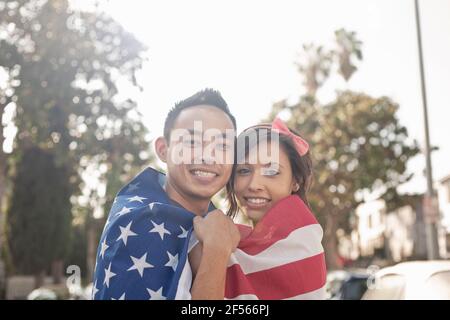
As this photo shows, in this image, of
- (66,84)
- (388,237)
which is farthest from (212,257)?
(388,237)

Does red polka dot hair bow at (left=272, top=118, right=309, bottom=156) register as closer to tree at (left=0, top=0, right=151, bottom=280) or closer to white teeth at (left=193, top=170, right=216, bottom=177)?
white teeth at (left=193, top=170, right=216, bottom=177)

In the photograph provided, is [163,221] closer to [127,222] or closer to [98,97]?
[127,222]

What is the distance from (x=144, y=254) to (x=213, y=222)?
20cm

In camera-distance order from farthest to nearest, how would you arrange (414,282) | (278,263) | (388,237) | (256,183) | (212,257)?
(388,237), (414,282), (256,183), (278,263), (212,257)

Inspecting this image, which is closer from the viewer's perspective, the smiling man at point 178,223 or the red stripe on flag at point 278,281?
the smiling man at point 178,223

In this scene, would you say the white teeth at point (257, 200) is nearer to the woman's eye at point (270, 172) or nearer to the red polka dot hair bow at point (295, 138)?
the woman's eye at point (270, 172)

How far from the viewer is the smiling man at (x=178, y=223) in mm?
1472

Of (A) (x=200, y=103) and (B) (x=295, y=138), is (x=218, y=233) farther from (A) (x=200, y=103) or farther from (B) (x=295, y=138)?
(B) (x=295, y=138)

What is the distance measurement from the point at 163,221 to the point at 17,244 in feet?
73.5

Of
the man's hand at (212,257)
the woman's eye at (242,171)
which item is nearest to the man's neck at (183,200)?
the woman's eye at (242,171)

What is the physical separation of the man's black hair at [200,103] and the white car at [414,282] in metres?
1.73

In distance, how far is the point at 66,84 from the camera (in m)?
12.3

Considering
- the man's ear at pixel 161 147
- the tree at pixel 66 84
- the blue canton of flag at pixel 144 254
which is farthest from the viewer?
the tree at pixel 66 84

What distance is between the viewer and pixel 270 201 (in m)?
1.85
